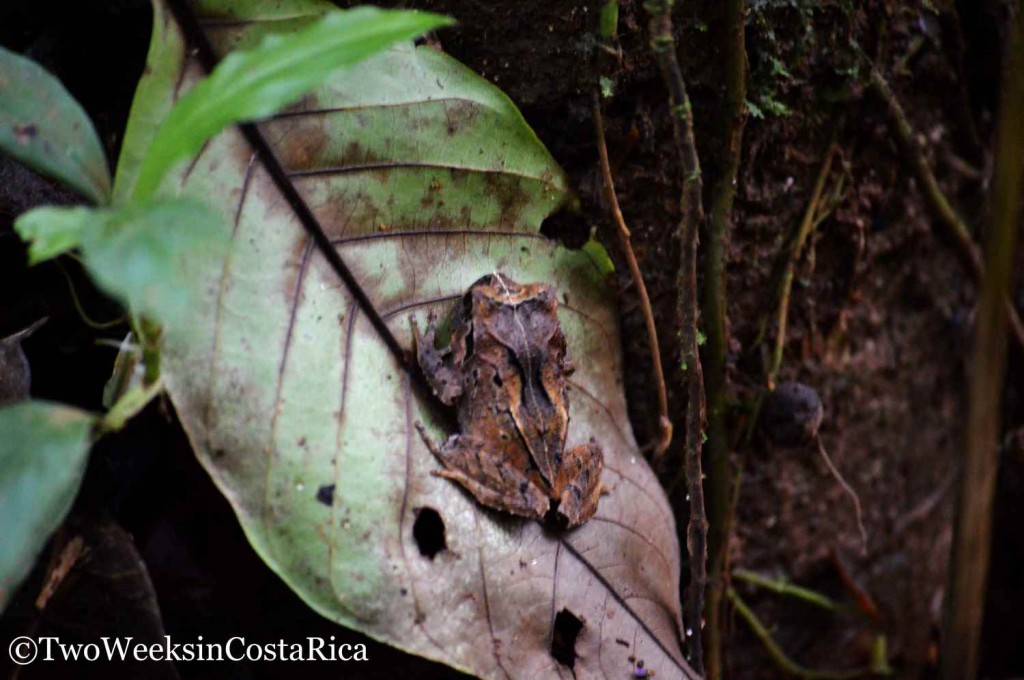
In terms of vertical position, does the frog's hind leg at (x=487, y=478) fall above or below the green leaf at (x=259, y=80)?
below

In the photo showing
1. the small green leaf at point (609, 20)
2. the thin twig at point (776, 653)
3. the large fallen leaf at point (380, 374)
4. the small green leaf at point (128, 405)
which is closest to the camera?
the small green leaf at point (128, 405)

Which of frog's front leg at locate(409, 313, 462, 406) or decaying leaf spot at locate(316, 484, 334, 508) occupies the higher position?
frog's front leg at locate(409, 313, 462, 406)

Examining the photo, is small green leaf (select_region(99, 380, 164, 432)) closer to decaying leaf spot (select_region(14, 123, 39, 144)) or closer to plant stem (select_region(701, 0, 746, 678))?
decaying leaf spot (select_region(14, 123, 39, 144))

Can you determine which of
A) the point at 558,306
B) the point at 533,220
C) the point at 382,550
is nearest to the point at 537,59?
the point at 533,220

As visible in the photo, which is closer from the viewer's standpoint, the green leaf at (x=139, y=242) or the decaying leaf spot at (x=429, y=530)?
the green leaf at (x=139, y=242)

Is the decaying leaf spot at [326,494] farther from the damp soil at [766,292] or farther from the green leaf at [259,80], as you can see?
the green leaf at [259,80]

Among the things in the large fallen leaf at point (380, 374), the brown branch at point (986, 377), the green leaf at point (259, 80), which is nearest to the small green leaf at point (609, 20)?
the large fallen leaf at point (380, 374)

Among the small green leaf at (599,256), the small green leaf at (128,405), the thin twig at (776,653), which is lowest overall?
the thin twig at (776,653)

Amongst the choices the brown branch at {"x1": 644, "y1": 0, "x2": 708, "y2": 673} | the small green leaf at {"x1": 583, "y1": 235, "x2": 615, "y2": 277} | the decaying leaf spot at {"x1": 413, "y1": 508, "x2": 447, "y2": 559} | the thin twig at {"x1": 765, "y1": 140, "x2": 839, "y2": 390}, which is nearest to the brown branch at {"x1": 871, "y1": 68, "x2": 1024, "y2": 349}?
the thin twig at {"x1": 765, "y1": 140, "x2": 839, "y2": 390}
